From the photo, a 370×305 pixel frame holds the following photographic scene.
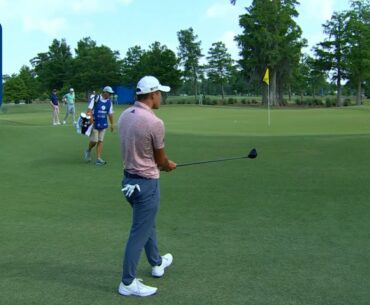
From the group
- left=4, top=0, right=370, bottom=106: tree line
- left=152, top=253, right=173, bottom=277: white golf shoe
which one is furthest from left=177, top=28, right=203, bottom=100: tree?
left=152, top=253, right=173, bottom=277: white golf shoe

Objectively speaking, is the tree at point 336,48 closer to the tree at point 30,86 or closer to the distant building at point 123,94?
the distant building at point 123,94

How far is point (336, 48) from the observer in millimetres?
76562

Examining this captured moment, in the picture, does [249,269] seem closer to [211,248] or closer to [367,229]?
[211,248]

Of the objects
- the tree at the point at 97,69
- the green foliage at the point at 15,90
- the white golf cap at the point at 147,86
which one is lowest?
the white golf cap at the point at 147,86

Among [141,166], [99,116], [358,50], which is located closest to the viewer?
[141,166]

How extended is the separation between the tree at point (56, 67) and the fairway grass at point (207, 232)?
267ft

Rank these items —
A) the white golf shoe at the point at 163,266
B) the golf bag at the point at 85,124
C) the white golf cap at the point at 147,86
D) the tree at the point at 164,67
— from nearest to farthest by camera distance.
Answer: the white golf cap at the point at 147,86 → the white golf shoe at the point at 163,266 → the golf bag at the point at 85,124 → the tree at the point at 164,67

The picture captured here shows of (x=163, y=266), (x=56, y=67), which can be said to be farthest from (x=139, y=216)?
(x=56, y=67)

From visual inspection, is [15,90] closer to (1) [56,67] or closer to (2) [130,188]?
(1) [56,67]

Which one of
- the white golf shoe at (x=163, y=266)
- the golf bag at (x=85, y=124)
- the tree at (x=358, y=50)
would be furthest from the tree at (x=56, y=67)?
the white golf shoe at (x=163, y=266)

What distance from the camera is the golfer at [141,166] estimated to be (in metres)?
4.41

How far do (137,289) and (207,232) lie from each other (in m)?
2.22

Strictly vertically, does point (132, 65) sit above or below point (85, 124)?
above

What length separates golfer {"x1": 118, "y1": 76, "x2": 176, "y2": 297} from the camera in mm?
4406
